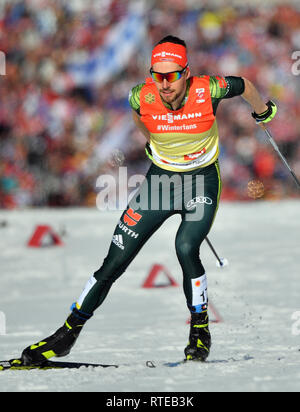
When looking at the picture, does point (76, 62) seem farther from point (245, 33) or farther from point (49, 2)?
point (245, 33)

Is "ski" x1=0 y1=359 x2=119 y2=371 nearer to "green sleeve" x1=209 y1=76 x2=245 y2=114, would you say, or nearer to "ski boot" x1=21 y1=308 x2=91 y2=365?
"ski boot" x1=21 y1=308 x2=91 y2=365

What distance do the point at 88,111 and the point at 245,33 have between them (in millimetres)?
3421

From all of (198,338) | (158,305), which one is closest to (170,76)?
(198,338)

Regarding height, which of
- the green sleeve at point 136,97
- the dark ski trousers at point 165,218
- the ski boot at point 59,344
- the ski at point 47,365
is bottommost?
the ski at point 47,365

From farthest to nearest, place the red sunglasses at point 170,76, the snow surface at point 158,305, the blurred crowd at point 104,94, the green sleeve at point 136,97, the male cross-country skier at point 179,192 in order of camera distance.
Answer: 1. the blurred crowd at point 104,94
2. the green sleeve at point 136,97
3. the male cross-country skier at point 179,192
4. the red sunglasses at point 170,76
5. the snow surface at point 158,305

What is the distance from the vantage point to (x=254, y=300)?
7238mm

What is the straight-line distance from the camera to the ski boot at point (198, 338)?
4.53 metres

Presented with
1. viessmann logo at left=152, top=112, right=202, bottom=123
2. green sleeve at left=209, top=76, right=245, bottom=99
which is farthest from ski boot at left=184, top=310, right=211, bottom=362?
green sleeve at left=209, top=76, right=245, bottom=99

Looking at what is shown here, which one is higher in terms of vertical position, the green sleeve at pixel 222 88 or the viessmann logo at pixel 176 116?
the green sleeve at pixel 222 88

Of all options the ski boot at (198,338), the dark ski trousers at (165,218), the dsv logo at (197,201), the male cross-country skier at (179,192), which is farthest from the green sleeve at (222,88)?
the ski boot at (198,338)

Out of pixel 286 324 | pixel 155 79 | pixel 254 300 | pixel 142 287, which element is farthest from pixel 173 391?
pixel 142 287

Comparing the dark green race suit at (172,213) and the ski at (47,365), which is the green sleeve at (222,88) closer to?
the dark green race suit at (172,213)
